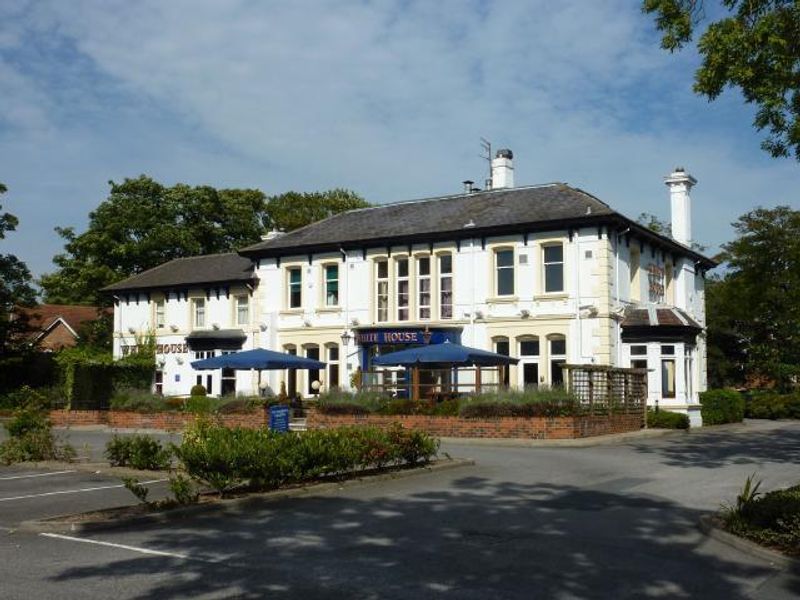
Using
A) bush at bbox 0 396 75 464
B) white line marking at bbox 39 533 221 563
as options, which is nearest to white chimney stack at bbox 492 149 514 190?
bush at bbox 0 396 75 464

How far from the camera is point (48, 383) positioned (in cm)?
4581

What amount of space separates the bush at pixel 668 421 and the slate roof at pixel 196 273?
1766cm

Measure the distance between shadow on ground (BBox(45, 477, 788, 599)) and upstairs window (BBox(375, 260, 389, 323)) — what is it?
22.8 meters

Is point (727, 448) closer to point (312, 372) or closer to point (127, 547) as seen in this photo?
point (127, 547)

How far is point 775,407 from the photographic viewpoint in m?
38.3

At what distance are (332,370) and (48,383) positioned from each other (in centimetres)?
1776

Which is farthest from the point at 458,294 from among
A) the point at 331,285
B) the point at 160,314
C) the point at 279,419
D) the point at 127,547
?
the point at 127,547

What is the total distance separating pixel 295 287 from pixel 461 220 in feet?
25.5

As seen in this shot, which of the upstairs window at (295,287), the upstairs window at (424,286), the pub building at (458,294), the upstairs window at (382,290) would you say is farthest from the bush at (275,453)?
the upstairs window at (295,287)

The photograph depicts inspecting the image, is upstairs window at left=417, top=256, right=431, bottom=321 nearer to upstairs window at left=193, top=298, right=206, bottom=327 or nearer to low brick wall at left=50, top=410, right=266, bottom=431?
low brick wall at left=50, top=410, right=266, bottom=431

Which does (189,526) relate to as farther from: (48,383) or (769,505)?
(48,383)

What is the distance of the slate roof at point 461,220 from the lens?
3155cm

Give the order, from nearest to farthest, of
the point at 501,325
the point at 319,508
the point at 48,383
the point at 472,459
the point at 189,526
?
1. the point at 189,526
2. the point at 319,508
3. the point at 472,459
4. the point at 501,325
5. the point at 48,383

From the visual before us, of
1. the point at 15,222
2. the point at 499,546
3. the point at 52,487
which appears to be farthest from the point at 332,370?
the point at 499,546
